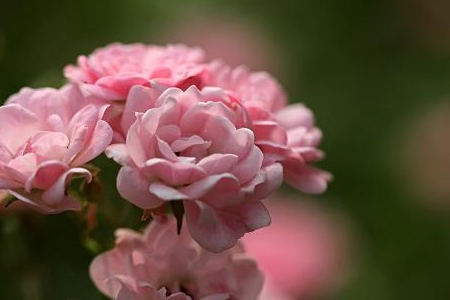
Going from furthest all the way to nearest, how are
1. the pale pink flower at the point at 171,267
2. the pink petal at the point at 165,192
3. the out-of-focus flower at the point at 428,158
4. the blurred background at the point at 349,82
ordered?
the out-of-focus flower at the point at 428,158 < the blurred background at the point at 349,82 < the pale pink flower at the point at 171,267 < the pink petal at the point at 165,192

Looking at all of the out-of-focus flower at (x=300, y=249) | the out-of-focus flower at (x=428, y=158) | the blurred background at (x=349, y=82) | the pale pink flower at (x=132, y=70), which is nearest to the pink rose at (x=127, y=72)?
the pale pink flower at (x=132, y=70)

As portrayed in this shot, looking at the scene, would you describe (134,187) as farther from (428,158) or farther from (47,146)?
(428,158)

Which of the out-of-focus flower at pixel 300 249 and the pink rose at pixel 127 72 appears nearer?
the pink rose at pixel 127 72

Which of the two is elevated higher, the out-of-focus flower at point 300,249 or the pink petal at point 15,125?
the pink petal at point 15,125

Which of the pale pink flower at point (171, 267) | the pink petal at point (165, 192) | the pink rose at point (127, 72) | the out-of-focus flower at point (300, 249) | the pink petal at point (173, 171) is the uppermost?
the pink rose at point (127, 72)

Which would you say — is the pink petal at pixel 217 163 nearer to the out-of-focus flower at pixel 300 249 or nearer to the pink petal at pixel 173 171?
the pink petal at pixel 173 171

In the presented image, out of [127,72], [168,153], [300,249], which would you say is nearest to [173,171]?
[168,153]

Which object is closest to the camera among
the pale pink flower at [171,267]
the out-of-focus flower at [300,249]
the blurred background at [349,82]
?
the pale pink flower at [171,267]
